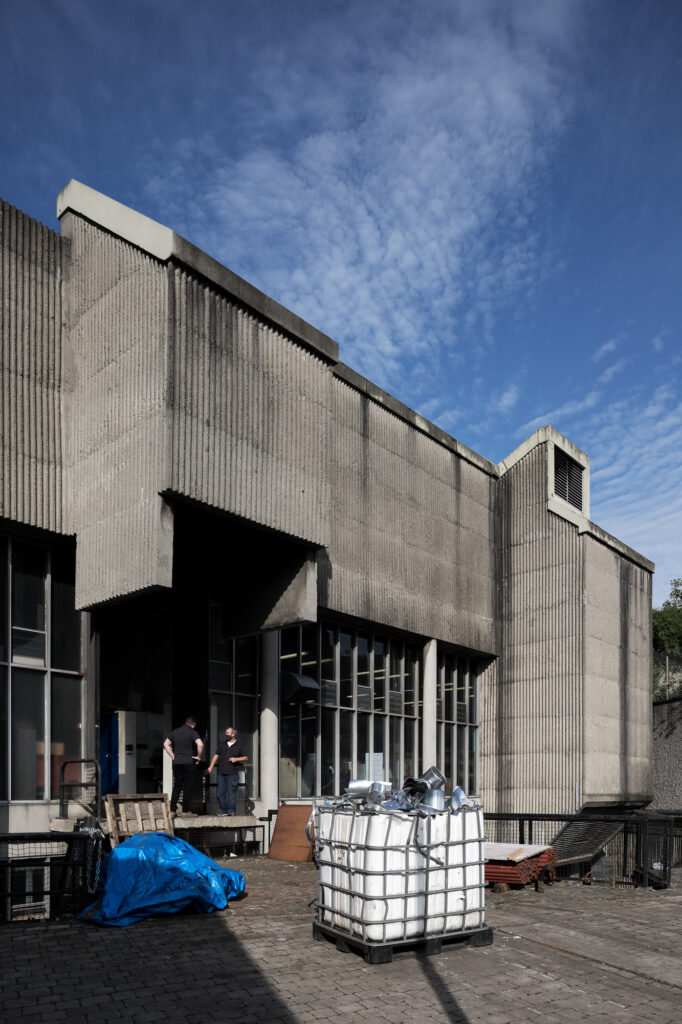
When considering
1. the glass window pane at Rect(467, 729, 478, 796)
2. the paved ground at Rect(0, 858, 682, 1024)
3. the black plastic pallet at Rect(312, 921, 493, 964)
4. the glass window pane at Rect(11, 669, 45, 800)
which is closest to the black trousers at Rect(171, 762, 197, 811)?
the glass window pane at Rect(11, 669, 45, 800)

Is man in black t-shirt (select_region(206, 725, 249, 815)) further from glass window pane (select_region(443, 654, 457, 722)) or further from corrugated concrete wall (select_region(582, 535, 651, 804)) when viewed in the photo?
corrugated concrete wall (select_region(582, 535, 651, 804))

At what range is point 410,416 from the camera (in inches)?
963

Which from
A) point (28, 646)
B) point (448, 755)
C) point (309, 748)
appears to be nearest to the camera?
point (28, 646)

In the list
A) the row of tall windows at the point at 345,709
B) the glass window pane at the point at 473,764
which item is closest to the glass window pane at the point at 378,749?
the row of tall windows at the point at 345,709

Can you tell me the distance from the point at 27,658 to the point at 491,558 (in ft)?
A: 52.3

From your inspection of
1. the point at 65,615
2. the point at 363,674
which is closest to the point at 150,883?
the point at 65,615

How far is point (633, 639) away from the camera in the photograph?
30266 millimetres

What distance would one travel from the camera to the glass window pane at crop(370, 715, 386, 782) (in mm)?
23250

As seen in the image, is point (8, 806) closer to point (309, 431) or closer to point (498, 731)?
point (309, 431)

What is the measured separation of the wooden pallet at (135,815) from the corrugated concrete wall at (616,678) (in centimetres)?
1493

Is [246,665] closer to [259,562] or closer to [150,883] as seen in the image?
[259,562]

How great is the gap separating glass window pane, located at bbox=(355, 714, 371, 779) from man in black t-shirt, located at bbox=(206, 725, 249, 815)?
19.2 ft

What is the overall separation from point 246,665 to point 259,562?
9.66ft

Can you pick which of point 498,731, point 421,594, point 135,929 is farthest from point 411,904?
point 498,731
